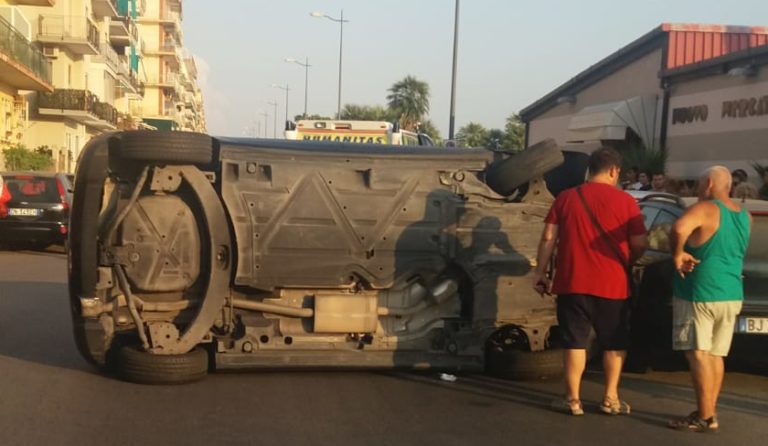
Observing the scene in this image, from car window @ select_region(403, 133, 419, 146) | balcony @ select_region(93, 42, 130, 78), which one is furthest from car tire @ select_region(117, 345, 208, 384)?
balcony @ select_region(93, 42, 130, 78)

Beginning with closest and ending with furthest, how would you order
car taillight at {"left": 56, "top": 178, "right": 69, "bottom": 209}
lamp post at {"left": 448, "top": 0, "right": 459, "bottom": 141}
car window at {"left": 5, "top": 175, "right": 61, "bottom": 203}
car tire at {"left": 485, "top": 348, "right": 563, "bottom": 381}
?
car tire at {"left": 485, "top": 348, "right": 563, "bottom": 381}
car window at {"left": 5, "top": 175, "right": 61, "bottom": 203}
car taillight at {"left": 56, "top": 178, "right": 69, "bottom": 209}
lamp post at {"left": 448, "top": 0, "right": 459, "bottom": 141}

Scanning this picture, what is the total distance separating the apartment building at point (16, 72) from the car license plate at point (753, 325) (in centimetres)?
2797

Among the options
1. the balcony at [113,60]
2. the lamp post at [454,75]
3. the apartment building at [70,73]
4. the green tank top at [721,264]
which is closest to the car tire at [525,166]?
the green tank top at [721,264]

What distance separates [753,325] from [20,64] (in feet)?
101

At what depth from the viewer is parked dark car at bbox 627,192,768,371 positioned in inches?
262

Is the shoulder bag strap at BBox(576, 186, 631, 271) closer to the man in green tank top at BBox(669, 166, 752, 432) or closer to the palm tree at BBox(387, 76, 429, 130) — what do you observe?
the man in green tank top at BBox(669, 166, 752, 432)

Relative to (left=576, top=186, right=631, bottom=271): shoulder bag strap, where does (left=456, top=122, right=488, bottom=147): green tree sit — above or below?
above

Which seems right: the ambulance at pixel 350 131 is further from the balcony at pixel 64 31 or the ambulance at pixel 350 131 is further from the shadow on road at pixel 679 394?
the balcony at pixel 64 31

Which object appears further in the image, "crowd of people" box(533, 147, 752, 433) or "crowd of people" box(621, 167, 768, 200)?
"crowd of people" box(621, 167, 768, 200)

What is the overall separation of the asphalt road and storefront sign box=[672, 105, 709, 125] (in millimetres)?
15349

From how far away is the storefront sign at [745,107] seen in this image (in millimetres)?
18781

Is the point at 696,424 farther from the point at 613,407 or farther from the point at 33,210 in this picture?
the point at 33,210

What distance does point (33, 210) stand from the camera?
17375 mm

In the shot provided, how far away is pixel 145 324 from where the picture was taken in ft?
21.5
